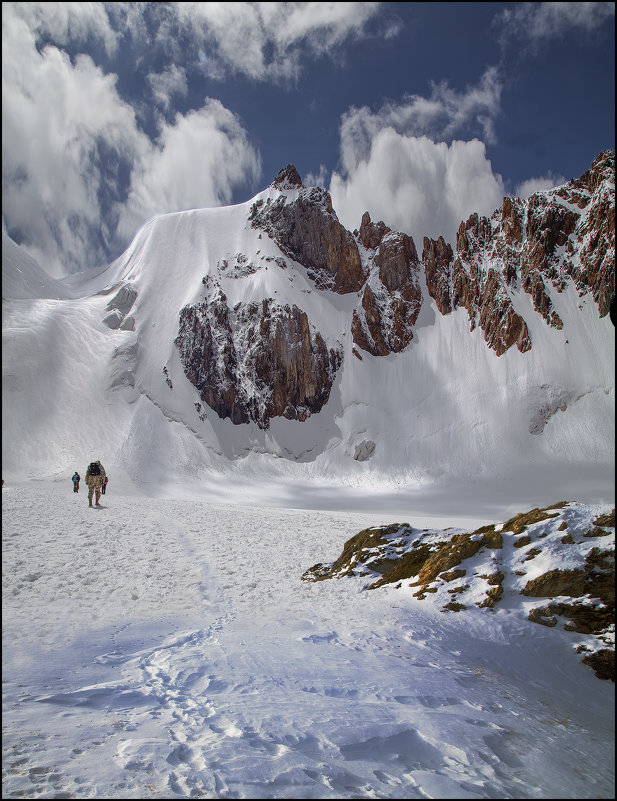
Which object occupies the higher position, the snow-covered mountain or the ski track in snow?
the snow-covered mountain

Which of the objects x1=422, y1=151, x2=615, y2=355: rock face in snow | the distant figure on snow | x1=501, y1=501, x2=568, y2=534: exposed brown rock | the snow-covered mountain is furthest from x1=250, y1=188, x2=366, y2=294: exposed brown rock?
x1=501, y1=501, x2=568, y2=534: exposed brown rock

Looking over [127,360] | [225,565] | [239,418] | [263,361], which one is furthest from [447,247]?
[225,565]

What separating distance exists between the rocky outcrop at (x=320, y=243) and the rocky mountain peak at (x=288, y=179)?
720 cm

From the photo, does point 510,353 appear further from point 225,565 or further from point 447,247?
point 225,565

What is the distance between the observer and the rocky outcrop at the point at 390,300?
91875mm

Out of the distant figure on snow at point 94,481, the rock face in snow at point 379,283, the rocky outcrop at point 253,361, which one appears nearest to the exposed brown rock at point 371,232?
the rock face in snow at point 379,283

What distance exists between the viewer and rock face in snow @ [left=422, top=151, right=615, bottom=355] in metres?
73.9

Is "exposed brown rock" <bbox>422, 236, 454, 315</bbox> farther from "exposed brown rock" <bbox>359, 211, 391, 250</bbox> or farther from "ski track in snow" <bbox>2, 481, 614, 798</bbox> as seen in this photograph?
"ski track in snow" <bbox>2, 481, 614, 798</bbox>

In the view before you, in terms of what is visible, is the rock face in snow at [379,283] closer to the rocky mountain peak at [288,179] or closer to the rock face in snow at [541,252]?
the rock face in snow at [541,252]

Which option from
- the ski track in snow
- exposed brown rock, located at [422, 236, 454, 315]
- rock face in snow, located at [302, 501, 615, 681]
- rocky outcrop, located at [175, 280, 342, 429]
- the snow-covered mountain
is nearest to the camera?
the ski track in snow

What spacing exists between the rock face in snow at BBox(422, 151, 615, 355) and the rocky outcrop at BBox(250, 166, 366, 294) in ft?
82.8

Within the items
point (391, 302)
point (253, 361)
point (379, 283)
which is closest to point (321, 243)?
point (379, 283)

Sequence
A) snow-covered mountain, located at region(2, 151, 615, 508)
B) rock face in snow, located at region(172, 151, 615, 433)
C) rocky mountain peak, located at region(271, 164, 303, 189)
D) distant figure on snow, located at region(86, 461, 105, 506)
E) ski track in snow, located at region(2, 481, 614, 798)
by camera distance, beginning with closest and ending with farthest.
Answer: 1. ski track in snow, located at region(2, 481, 614, 798)
2. distant figure on snow, located at region(86, 461, 105, 506)
3. snow-covered mountain, located at region(2, 151, 615, 508)
4. rock face in snow, located at region(172, 151, 615, 433)
5. rocky mountain peak, located at region(271, 164, 303, 189)

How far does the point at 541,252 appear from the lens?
257ft
